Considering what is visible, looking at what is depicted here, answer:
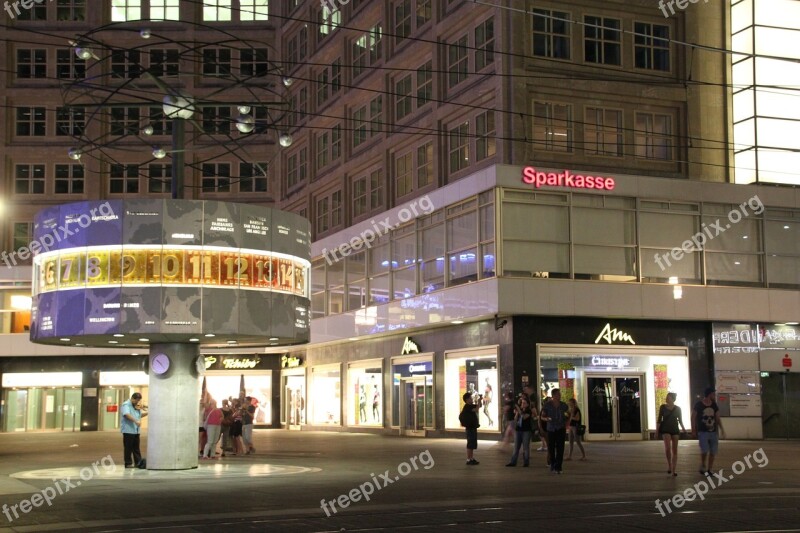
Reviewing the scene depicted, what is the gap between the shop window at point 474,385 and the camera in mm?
36375

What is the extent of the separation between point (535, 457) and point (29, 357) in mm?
39627

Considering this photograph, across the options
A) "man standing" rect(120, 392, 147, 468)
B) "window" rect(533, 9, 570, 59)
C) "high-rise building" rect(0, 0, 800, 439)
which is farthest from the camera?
"window" rect(533, 9, 570, 59)

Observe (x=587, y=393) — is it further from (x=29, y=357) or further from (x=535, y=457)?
(x=29, y=357)

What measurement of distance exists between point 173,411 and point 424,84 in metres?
22.9

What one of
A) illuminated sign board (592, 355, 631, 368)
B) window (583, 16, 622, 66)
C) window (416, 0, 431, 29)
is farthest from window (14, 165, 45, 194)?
illuminated sign board (592, 355, 631, 368)

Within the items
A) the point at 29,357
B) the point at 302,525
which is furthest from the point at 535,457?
the point at 29,357

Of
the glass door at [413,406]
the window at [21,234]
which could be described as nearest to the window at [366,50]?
the glass door at [413,406]

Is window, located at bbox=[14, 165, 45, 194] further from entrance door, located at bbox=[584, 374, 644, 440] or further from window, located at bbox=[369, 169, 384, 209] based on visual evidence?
entrance door, located at bbox=[584, 374, 644, 440]

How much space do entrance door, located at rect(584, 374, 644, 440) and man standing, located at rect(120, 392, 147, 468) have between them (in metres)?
17.6

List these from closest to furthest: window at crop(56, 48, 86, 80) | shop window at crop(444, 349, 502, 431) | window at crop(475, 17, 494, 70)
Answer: shop window at crop(444, 349, 502, 431) → window at crop(475, 17, 494, 70) → window at crop(56, 48, 86, 80)

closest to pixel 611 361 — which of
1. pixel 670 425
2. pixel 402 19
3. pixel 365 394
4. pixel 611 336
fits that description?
pixel 611 336

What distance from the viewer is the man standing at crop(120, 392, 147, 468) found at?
2377 centimetres

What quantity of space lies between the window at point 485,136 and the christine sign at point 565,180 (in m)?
2.03

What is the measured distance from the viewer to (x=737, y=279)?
38.8 metres
